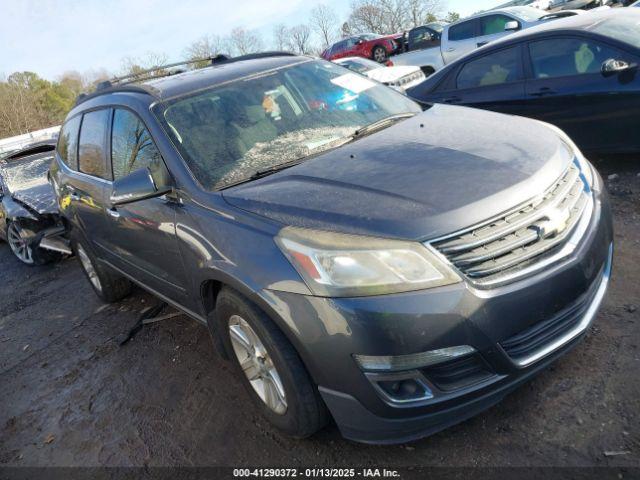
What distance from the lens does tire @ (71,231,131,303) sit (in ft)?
14.9

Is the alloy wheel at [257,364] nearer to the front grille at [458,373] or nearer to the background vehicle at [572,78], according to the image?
the front grille at [458,373]

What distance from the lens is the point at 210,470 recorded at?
2.50m

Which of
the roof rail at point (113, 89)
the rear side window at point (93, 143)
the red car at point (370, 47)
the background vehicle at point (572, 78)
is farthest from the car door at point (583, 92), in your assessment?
the red car at point (370, 47)

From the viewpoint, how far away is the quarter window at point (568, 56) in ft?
15.1

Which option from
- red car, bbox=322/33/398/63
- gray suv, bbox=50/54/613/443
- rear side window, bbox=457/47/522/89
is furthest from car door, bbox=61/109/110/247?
red car, bbox=322/33/398/63

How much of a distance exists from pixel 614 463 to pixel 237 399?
6.23 feet

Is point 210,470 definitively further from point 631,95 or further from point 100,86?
point 631,95

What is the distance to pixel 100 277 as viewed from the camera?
4629mm

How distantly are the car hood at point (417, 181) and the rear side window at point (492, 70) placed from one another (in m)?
2.78

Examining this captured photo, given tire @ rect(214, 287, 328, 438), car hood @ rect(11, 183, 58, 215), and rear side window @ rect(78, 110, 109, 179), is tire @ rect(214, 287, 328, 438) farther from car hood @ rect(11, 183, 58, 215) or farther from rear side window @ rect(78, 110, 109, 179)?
car hood @ rect(11, 183, 58, 215)

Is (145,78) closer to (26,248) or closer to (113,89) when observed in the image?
(113,89)

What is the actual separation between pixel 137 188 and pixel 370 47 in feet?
69.5

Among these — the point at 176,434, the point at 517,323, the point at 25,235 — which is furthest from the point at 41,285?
the point at 517,323

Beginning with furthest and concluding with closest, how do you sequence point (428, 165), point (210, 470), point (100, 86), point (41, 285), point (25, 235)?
point (25, 235)
point (41, 285)
point (100, 86)
point (210, 470)
point (428, 165)
